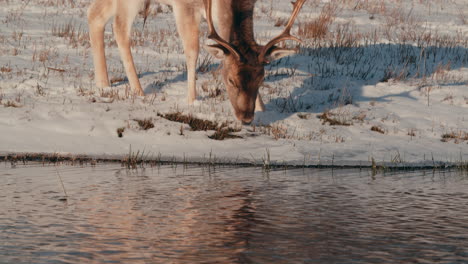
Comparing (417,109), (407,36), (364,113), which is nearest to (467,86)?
(417,109)

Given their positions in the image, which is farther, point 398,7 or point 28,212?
point 398,7

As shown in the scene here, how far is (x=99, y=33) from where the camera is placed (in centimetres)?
1271

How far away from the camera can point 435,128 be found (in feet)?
37.3

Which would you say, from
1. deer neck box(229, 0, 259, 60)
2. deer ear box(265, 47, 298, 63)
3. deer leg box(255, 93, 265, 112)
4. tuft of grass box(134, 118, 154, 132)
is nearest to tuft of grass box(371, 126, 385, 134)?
deer leg box(255, 93, 265, 112)

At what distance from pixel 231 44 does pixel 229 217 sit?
180 inches

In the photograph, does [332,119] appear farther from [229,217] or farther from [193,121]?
[229,217]

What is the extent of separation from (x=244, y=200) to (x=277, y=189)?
29.1 inches

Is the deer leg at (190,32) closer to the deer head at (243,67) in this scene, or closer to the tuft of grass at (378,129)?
the deer head at (243,67)

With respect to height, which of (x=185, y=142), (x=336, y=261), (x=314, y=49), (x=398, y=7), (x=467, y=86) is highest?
(x=398, y=7)

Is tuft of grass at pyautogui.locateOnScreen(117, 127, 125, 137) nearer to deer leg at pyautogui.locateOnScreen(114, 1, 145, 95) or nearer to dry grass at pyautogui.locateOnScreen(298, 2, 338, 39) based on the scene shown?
deer leg at pyautogui.locateOnScreen(114, 1, 145, 95)

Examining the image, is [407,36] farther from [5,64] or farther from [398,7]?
[5,64]

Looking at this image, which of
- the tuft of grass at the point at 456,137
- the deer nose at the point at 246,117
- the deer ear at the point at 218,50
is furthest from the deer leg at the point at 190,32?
the tuft of grass at the point at 456,137

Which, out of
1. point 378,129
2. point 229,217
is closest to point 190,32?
point 378,129

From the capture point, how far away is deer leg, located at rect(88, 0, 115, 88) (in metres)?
12.6
